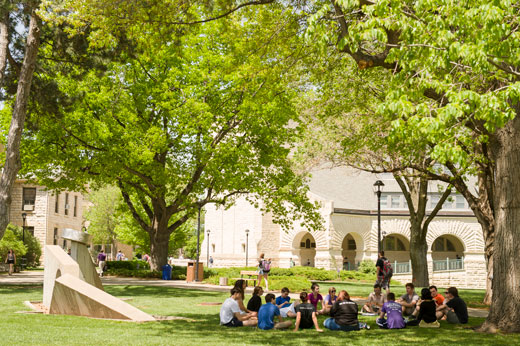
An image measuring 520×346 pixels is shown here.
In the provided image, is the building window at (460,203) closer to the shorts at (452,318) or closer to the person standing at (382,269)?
the person standing at (382,269)

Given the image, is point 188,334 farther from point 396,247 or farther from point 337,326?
point 396,247

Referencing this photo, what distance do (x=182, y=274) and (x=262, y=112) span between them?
443 inches

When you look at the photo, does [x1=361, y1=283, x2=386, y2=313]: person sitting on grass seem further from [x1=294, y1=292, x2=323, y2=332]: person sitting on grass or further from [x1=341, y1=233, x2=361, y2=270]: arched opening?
[x1=341, y1=233, x2=361, y2=270]: arched opening

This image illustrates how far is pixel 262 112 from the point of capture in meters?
25.6

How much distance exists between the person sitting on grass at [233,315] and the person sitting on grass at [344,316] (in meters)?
1.71

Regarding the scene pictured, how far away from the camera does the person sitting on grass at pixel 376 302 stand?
1470cm

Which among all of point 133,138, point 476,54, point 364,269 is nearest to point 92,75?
point 133,138

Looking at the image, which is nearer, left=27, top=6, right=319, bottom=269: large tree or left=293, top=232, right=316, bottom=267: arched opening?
left=27, top=6, right=319, bottom=269: large tree

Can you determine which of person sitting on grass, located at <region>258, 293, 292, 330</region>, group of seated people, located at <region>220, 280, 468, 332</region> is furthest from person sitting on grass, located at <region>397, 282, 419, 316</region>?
person sitting on grass, located at <region>258, 293, 292, 330</region>

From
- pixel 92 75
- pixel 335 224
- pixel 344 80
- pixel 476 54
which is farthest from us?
pixel 335 224

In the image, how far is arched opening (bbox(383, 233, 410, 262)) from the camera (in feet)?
168

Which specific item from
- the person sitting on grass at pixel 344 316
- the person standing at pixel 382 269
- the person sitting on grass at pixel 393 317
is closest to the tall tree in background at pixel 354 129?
the person standing at pixel 382 269

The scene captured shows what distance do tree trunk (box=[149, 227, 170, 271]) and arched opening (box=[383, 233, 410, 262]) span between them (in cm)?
2617

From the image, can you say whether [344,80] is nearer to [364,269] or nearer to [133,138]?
[133,138]
